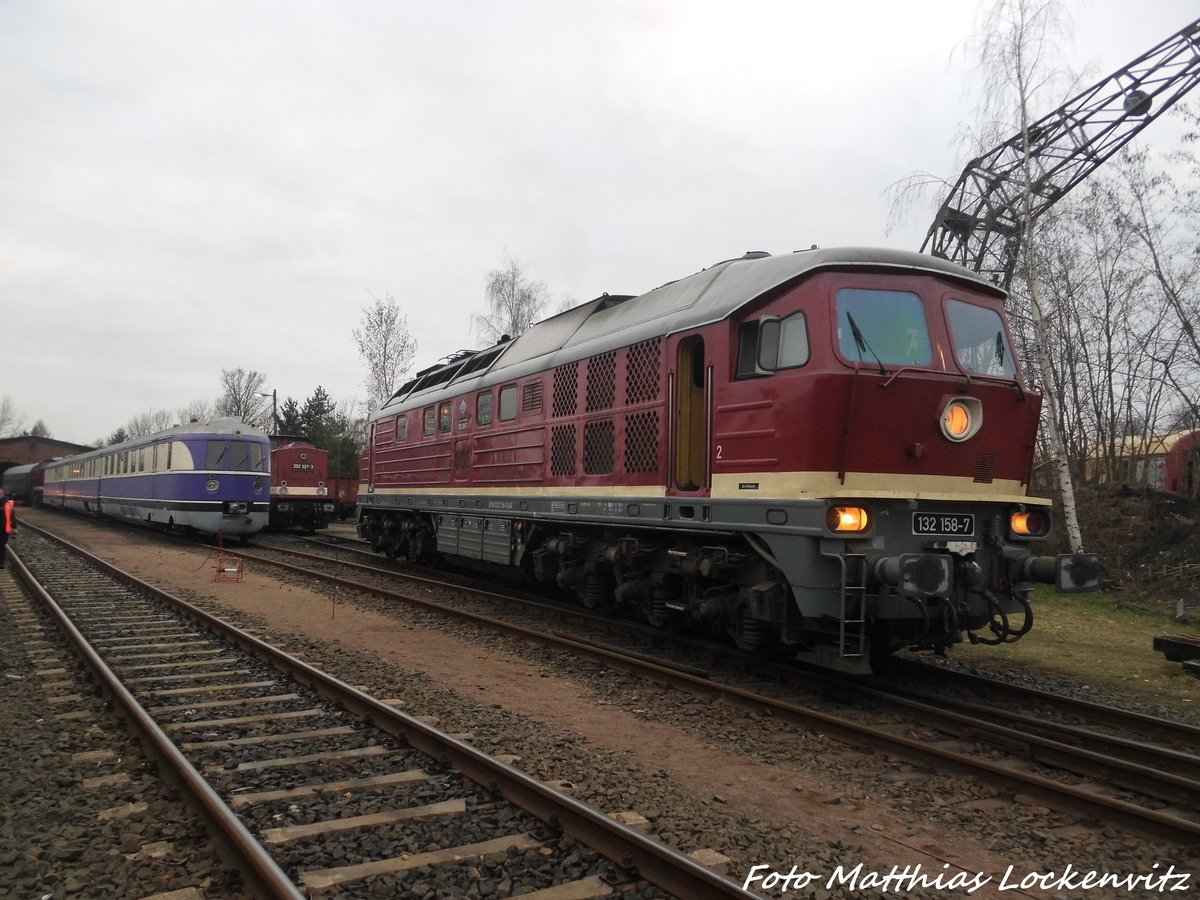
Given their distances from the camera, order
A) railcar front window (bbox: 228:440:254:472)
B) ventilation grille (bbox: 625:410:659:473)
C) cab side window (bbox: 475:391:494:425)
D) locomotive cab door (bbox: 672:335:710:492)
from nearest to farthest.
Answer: locomotive cab door (bbox: 672:335:710:492) → ventilation grille (bbox: 625:410:659:473) → cab side window (bbox: 475:391:494:425) → railcar front window (bbox: 228:440:254:472)

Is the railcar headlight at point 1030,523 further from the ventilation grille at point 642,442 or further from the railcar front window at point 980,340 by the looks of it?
the ventilation grille at point 642,442

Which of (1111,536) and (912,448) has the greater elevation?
(912,448)

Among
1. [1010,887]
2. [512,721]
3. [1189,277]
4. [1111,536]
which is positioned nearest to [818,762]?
[1010,887]

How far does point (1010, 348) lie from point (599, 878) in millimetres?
5951

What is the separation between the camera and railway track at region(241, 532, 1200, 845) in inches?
193

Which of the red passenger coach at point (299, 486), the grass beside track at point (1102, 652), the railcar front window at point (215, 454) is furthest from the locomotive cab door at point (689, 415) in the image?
the red passenger coach at point (299, 486)

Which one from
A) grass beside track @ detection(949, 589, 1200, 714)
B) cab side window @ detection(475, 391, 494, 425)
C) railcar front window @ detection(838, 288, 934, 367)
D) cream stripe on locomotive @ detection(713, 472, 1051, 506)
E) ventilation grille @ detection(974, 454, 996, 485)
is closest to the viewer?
cream stripe on locomotive @ detection(713, 472, 1051, 506)

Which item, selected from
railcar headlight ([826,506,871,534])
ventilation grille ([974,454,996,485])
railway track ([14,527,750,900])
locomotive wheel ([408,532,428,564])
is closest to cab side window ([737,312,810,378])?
railcar headlight ([826,506,871,534])

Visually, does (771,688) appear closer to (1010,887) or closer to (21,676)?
(1010,887)

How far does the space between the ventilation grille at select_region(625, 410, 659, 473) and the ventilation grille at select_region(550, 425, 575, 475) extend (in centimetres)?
127

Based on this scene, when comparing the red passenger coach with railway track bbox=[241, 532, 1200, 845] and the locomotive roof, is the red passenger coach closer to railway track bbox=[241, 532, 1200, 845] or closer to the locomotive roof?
the locomotive roof

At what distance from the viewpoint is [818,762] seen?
18.4ft

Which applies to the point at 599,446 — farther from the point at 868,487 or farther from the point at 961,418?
the point at 961,418

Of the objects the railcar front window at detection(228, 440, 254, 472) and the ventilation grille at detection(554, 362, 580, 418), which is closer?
the ventilation grille at detection(554, 362, 580, 418)
